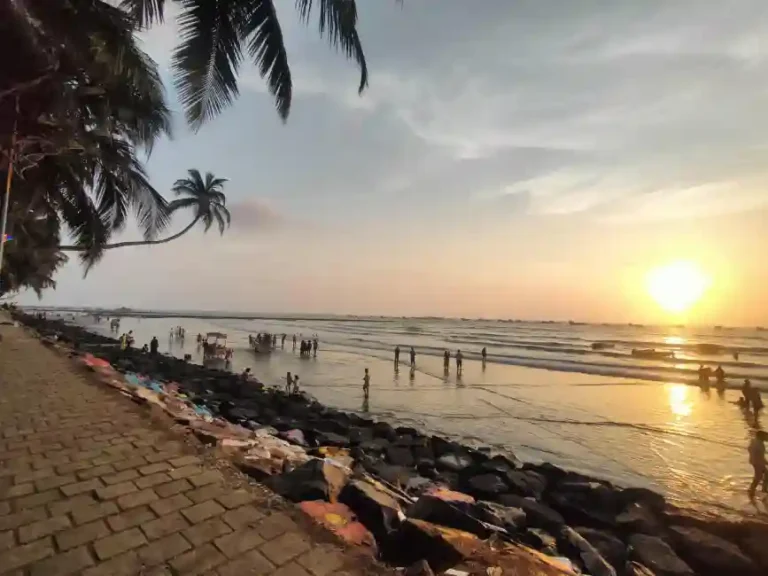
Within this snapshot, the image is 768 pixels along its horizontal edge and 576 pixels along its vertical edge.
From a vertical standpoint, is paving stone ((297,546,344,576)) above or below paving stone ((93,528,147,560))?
below

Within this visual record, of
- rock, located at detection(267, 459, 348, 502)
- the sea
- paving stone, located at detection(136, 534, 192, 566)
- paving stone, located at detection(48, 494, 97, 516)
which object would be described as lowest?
the sea

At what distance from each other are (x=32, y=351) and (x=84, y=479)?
14233mm

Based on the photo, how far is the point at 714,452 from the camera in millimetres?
11844

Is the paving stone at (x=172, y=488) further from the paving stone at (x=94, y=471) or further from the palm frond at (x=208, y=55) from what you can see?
the palm frond at (x=208, y=55)

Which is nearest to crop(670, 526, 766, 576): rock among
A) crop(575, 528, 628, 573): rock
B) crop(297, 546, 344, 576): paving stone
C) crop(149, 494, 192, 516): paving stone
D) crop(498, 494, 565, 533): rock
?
crop(575, 528, 628, 573): rock

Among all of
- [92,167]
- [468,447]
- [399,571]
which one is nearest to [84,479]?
[399,571]

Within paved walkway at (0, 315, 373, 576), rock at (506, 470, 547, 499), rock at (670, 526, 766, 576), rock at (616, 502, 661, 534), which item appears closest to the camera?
paved walkway at (0, 315, 373, 576)

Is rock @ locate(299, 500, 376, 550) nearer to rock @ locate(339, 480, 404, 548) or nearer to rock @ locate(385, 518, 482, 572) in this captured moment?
rock @ locate(339, 480, 404, 548)

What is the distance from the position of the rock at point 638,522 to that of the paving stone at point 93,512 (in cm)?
762

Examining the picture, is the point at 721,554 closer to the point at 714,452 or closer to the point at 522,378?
the point at 714,452

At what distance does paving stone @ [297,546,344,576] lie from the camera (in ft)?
8.63

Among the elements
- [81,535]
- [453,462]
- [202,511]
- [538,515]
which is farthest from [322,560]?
[453,462]

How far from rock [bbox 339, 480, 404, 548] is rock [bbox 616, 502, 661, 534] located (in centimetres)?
536

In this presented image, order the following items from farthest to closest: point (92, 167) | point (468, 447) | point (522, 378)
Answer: point (522, 378)
point (92, 167)
point (468, 447)
